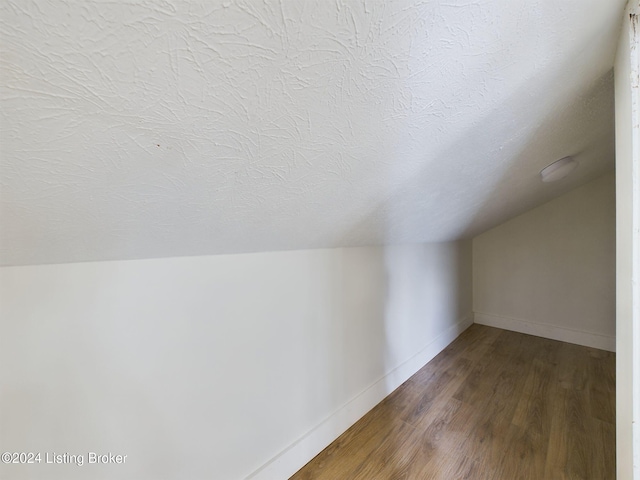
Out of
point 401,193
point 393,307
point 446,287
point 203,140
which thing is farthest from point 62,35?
point 446,287

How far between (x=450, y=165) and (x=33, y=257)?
1.31 meters

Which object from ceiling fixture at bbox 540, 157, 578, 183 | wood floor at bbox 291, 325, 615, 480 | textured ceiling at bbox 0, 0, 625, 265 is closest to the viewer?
textured ceiling at bbox 0, 0, 625, 265

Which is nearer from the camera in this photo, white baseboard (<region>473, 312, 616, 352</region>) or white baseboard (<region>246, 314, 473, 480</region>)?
white baseboard (<region>246, 314, 473, 480</region>)

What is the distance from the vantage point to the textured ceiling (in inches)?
14.1

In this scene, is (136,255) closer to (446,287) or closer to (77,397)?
(77,397)

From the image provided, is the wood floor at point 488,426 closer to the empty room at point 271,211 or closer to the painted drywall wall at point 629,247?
the empty room at point 271,211

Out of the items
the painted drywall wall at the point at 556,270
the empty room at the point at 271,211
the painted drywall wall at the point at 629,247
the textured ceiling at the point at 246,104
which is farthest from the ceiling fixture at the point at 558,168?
the painted drywall wall at the point at 556,270

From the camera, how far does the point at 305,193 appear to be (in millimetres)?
831

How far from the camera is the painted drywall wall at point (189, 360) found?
693 millimetres

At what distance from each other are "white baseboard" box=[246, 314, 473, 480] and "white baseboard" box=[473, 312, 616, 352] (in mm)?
1373

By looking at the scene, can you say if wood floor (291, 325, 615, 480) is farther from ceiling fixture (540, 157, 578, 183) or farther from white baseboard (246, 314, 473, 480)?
ceiling fixture (540, 157, 578, 183)

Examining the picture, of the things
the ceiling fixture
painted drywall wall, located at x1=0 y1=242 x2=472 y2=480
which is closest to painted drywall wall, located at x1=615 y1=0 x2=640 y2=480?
the ceiling fixture

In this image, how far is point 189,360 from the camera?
37.6 inches

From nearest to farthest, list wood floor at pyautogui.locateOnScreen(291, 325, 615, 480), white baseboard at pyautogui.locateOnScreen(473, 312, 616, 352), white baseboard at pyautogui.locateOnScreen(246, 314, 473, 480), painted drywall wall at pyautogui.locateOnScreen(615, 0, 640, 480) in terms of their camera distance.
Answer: painted drywall wall at pyautogui.locateOnScreen(615, 0, 640, 480) < white baseboard at pyautogui.locateOnScreen(246, 314, 473, 480) < wood floor at pyautogui.locateOnScreen(291, 325, 615, 480) < white baseboard at pyautogui.locateOnScreen(473, 312, 616, 352)
